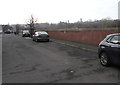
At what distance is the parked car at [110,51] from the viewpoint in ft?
21.2

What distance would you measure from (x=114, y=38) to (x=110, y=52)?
644 millimetres

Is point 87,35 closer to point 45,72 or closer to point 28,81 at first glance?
point 45,72

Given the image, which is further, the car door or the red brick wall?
the red brick wall

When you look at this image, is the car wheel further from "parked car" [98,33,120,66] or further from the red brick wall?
the red brick wall

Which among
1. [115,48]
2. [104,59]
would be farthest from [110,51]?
[104,59]

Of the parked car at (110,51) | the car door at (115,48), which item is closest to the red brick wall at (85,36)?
the parked car at (110,51)

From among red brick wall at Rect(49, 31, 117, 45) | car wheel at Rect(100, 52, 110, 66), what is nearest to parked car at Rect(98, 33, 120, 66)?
car wheel at Rect(100, 52, 110, 66)

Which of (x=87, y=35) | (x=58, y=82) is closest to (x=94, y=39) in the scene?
(x=87, y=35)

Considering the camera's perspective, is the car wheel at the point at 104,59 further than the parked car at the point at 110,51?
Yes

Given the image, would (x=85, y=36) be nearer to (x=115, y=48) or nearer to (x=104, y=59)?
(x=104, y=59)

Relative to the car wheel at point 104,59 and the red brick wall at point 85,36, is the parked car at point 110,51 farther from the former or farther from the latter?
the red brick wall at point 85,36

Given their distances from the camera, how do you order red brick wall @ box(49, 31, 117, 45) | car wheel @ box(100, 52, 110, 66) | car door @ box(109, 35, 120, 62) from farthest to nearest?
red brick wall @ box(49, 31, 117, 45) → car wheel @ box(100, 52, 110, 66) → car door @ box(109, 35, 120, 62)

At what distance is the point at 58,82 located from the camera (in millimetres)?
5215

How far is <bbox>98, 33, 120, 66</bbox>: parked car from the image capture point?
646 centimetres
